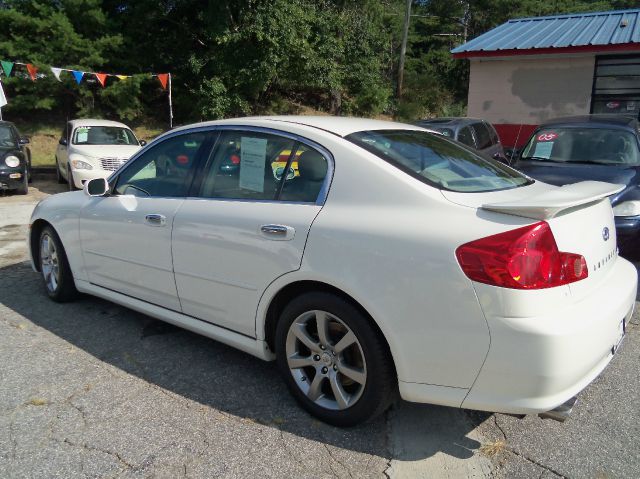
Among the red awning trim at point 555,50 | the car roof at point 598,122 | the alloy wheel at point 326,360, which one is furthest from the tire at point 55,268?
the red awning trim at point 555,50

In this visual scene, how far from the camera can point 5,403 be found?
3.10 meters

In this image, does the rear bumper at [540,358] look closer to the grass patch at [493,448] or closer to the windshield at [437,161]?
the grass patch at [493,448]

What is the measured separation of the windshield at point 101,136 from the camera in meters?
12.3

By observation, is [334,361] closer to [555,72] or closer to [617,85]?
[555,72]

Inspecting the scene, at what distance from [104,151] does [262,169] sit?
9.54 metres

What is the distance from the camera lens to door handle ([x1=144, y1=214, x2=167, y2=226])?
3.48 metres

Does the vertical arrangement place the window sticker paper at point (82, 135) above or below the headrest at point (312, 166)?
below

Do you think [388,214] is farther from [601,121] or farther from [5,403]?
[601,121]

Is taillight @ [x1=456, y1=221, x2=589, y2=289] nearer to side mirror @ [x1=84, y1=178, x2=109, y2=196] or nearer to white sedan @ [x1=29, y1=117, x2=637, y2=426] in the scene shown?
white sedan @ [x1=29, y1=117, x2=637, y2=426]

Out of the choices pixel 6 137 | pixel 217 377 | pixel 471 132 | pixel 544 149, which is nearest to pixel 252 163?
pixel 217 377

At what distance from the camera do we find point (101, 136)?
Result: 41.1 ft

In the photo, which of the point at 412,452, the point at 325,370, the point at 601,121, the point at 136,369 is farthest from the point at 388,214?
the point at 601,121

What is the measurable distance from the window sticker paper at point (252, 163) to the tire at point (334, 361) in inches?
30.5

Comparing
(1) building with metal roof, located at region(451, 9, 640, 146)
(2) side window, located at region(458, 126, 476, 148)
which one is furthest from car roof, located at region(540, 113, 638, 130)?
(1) building with metal roof, located at region(451, 9, 640, 146)
